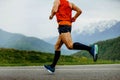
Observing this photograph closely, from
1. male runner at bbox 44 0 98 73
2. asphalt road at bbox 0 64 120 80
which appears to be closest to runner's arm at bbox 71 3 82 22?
male runner at bbox 44 0 98 73

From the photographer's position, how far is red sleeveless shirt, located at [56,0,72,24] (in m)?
12.7

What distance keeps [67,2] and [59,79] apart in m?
2.39

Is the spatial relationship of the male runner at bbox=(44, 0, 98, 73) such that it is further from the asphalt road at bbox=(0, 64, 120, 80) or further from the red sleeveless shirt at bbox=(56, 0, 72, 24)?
the asphalt road at bbox=(0, 64, 120, 80)

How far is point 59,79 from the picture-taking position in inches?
456

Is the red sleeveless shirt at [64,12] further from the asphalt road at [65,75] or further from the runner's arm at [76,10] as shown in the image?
the asphalt road at [65,75]

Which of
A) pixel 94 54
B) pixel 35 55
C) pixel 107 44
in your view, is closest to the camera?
pixel 94 54

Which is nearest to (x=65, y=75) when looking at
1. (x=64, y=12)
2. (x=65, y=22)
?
(x=65, y=22)

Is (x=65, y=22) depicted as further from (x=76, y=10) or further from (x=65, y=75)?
(x=65, y=75)

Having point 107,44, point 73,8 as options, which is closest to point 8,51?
point 73,8

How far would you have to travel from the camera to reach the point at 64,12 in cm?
1274

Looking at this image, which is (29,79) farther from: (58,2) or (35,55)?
(35,55)

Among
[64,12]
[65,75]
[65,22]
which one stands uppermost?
[64,12]

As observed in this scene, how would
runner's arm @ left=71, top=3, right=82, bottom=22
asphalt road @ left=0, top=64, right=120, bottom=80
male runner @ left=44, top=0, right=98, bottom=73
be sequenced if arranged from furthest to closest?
1. runner's arm @ left=71, top=3, right=82, bottom=22
2. male runner @ left=44, top=0, right=98, bottom=73
3. asphalt road @ left=0, top=64, right=120, bottom=80

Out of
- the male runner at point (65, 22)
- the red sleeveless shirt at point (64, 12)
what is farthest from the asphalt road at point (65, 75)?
the red sleeveless shirt at point (64, 12)
